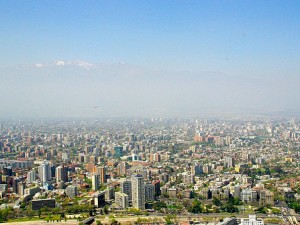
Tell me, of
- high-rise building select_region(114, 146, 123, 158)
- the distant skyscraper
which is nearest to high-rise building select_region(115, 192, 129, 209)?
the distant skyscraper

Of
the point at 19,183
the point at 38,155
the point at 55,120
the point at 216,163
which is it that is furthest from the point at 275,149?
the point at 55,120

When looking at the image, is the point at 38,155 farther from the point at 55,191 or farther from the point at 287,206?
the point at 287,206

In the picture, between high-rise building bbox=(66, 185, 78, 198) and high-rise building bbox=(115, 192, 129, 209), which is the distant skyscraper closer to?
high-rise building bbox=(66, 185, 78, 198)

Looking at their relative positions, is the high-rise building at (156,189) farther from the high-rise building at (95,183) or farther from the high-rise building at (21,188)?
the high-rise building at (21,188)

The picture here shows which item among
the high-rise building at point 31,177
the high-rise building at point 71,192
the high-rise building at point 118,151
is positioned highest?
the high-rise building at point 118,151

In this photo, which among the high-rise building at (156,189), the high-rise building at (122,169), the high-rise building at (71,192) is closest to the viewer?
the high-rise building at (156,189)

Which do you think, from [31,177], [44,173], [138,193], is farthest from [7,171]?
[138,193]

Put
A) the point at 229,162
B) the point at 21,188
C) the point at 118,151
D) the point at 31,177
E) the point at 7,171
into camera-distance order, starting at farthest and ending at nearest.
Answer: the point at 118,151
the point at 229,162
the point at 7,171
the point at 31,177
the point at 21,188

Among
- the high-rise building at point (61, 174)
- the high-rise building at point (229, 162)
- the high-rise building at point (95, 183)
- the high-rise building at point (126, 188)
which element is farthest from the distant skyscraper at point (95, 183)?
the high-rise building at point (229, 162)

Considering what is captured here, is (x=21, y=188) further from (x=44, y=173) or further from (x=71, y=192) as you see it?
(x=44, y=173)
